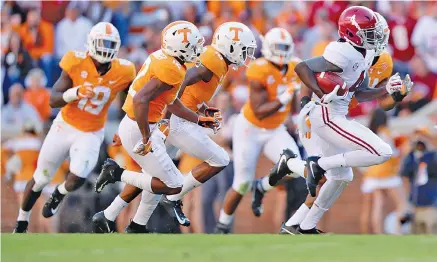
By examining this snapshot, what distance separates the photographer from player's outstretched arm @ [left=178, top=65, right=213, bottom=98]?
10.8 m

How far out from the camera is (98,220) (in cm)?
1109

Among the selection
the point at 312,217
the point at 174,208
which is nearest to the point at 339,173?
the point at 312,217

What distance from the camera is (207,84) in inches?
434

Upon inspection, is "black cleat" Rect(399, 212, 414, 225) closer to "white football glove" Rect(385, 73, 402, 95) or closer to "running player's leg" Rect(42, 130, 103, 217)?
"running player's leg" Rect(42, 130, 103, 217)

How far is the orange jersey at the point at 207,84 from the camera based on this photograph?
10.9 m

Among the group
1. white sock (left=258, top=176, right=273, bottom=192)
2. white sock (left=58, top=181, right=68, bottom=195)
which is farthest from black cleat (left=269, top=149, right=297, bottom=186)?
white sock (left=58, top=181, right=68, bottom=195)

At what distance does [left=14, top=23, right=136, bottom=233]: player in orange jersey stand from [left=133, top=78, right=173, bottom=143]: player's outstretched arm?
1.66m

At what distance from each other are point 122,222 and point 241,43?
4.35 metres

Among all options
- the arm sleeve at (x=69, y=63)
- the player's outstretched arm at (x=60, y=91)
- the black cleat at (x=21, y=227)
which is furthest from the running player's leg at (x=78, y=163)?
the arm sleeve at (x=69, y=63)

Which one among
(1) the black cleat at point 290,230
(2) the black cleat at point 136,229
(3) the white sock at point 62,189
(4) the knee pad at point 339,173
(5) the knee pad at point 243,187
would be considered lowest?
(3) the white sock at point 62,189

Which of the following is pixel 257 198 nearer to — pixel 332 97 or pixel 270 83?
pixel 270 83

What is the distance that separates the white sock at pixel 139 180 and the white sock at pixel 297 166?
147cm

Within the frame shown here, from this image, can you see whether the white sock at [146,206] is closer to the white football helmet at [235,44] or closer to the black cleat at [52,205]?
the black cleat at [52,205]
